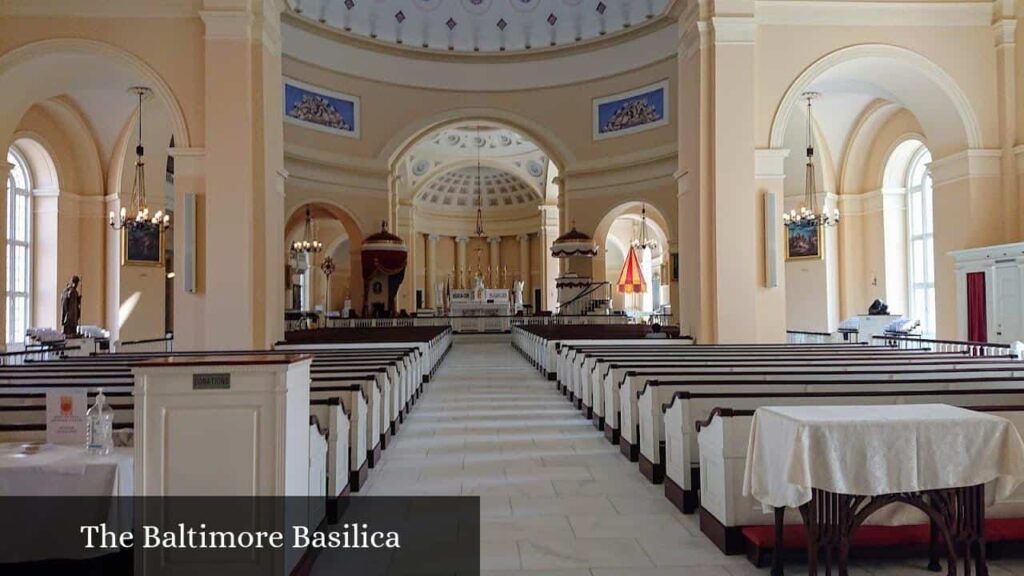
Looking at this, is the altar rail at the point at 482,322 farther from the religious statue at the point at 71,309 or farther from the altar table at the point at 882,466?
the altar table at the point at 882,466

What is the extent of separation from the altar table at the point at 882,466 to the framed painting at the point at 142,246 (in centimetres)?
1524

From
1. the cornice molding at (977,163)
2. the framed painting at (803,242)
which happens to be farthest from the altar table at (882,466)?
the framed painting at (803,242)

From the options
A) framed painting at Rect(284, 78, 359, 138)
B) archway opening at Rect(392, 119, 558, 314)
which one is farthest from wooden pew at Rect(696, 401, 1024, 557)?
archway opening at Rect(392, 119, 558, 314)

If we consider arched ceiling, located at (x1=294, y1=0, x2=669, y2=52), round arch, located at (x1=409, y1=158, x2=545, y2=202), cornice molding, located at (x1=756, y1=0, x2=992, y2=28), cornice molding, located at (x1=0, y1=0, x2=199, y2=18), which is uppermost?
arched ceiling, located at (x1=294, y1=0, x2=669, y2=52)

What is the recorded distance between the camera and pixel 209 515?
3066 mm

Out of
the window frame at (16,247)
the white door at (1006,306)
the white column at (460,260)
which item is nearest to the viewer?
the white door at (1006,306)

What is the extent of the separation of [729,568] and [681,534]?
1.94 ft

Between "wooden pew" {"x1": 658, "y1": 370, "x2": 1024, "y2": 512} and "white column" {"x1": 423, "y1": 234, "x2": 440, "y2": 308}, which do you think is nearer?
"wooden pew" {"x1": 658, "y1": 370, "x2": 1024, "y2": 512}

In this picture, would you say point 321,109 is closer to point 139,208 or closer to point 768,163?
point 139,208

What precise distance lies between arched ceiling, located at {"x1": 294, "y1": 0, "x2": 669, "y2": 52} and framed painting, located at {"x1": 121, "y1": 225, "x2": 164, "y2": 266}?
954cm

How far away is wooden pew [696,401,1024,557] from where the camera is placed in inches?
149

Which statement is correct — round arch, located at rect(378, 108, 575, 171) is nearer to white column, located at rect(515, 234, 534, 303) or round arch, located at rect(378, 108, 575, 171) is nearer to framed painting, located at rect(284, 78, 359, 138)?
framed painting, located at rect(284, 78, 359, 138)

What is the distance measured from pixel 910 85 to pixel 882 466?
38.1 feet

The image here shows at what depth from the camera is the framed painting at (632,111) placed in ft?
71.5
